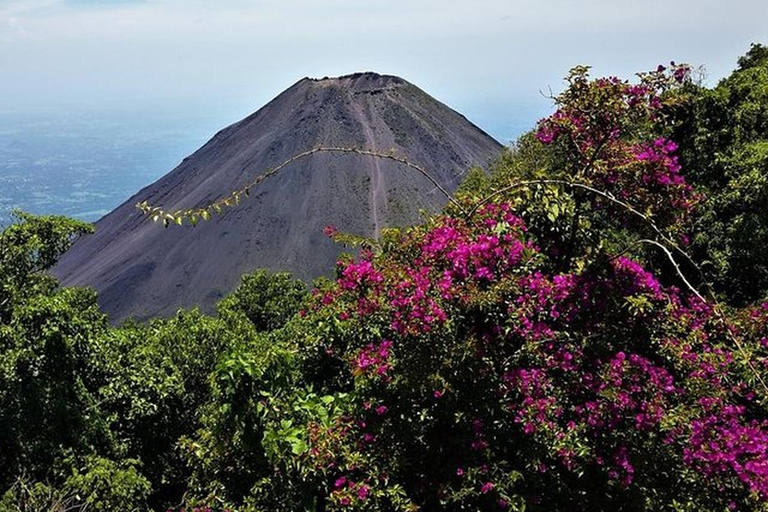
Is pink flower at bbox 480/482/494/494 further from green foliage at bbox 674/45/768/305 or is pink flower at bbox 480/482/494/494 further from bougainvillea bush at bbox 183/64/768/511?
green foliage at bbox 674/45/768/305

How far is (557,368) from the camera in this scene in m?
3.48

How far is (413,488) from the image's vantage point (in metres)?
3.67

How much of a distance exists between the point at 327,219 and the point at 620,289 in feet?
113

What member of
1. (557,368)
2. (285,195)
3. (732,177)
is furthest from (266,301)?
(285,195)

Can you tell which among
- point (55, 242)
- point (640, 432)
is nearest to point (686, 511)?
point (640, 432)

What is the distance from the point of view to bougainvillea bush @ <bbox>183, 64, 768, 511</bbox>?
10.8ft

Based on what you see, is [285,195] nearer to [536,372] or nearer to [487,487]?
[536,372]

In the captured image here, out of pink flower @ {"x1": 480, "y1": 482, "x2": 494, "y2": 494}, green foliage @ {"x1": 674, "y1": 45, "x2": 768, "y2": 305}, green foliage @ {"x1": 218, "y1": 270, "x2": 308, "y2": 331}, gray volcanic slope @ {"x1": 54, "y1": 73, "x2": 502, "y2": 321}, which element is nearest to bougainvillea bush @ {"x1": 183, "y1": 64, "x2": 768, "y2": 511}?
pink flower @ {"x1": 480, "y1": 482, "x2": 494, "y2": 494}

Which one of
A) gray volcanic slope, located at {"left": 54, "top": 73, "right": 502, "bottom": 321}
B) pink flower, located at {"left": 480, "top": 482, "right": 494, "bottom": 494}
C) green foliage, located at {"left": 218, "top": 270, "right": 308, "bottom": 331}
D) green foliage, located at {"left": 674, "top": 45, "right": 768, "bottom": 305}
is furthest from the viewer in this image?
gray volcanic slope, located at {"left": 54, "top": 73, "right": 502, "bottom": 321}

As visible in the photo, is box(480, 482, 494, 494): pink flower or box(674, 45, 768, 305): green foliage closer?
box(480, 482, 494, 494): pink flower

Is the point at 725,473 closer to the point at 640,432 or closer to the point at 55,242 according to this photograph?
the point at 640,432

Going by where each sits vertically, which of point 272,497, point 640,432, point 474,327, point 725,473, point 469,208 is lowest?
point 272,497

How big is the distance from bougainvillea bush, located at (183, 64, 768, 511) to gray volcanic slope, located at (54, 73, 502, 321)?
31.0m

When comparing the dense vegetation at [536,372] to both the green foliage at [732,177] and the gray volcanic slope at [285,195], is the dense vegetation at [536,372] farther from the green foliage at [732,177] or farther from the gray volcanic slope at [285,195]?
the gray volcanic slope at [285,195]
